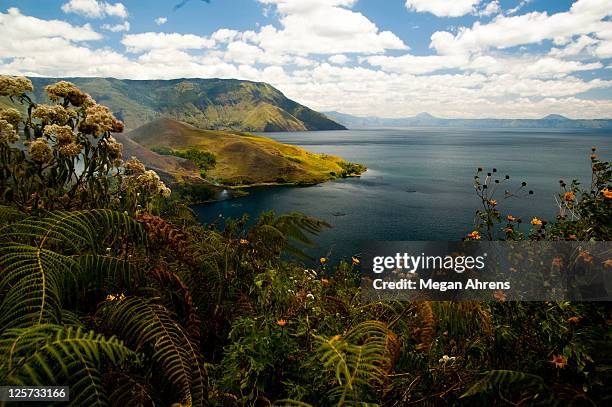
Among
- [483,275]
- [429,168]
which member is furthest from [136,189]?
[429,168]

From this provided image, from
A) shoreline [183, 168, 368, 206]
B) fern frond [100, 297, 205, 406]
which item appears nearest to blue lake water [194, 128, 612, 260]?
shoreline [183, 168, 368, 206]

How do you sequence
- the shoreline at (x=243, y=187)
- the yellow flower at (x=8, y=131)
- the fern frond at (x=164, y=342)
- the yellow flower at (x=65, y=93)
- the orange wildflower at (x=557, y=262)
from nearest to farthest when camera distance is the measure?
the fern frond at (x=164, y=342)
the orange wildflower at (x=557, y=262)
the yellow flower at (x=8, y=131)
the yellow flower at (x=65, y=93)
the shoreline at (x=243, y=187)

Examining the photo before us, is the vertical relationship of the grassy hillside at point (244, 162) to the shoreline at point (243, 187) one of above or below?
above

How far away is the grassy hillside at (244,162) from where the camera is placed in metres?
96.1

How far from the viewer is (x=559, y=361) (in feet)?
7.50

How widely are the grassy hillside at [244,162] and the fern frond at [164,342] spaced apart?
8943 centimetres

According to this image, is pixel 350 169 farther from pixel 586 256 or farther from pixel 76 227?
pixel 76 227

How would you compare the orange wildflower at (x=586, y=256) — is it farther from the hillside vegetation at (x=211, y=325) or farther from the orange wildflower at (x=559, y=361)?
the orange wildflower at (x=559, y=361)

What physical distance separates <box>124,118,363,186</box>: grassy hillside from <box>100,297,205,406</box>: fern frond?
8943 centimetres

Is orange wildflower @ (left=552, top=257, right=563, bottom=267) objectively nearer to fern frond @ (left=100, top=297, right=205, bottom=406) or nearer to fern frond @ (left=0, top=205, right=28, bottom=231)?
fern frond @ (left=100, top=297, right=205, bottom=406)

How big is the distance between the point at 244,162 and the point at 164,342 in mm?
112474

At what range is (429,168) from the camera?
108 m

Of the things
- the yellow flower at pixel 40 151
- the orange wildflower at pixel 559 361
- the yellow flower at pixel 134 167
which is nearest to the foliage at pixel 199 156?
the yellow flower at pixel 134 167

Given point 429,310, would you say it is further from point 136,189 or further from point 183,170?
point 183,170
